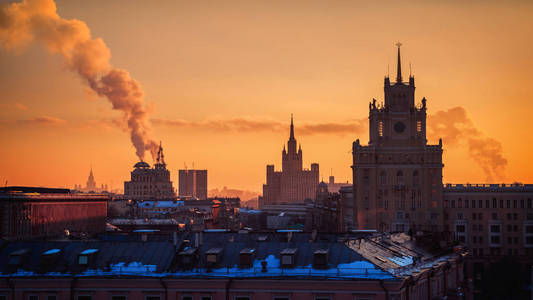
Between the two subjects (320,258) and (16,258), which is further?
(16,258)

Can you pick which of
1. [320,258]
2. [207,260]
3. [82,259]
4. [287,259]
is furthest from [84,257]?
[320,258]

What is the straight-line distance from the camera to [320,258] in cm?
7288

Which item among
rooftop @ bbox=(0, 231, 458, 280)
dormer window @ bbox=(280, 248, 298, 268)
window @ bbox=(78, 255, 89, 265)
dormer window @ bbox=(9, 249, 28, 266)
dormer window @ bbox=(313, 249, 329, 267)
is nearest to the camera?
rooftop @ bbox=(0, 231, 458, 280)

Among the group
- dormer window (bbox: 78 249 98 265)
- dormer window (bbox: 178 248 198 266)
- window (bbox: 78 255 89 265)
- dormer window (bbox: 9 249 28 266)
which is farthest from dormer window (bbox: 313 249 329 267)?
dormer window (bbox: 9 249 28 266)

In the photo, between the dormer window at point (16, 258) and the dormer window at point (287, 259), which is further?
the dormer window at point (16, 258)

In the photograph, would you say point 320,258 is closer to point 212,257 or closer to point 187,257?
point 212,257

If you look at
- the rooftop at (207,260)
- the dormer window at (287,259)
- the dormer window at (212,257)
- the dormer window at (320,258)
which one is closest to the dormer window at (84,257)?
the rooftop at (207,260)

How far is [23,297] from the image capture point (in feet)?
242

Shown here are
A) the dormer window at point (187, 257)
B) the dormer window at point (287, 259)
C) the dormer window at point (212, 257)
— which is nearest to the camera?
the dormer window at point (287, 259)

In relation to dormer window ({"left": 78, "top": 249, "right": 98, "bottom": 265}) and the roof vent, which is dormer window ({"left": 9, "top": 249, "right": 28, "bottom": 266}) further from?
the roof vent

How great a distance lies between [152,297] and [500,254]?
14073 cm

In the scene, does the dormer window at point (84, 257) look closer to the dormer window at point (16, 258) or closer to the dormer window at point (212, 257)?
the dormer window at point (16, 258)

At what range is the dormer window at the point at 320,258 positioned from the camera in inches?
2859

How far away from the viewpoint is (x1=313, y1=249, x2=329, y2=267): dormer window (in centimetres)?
7262
